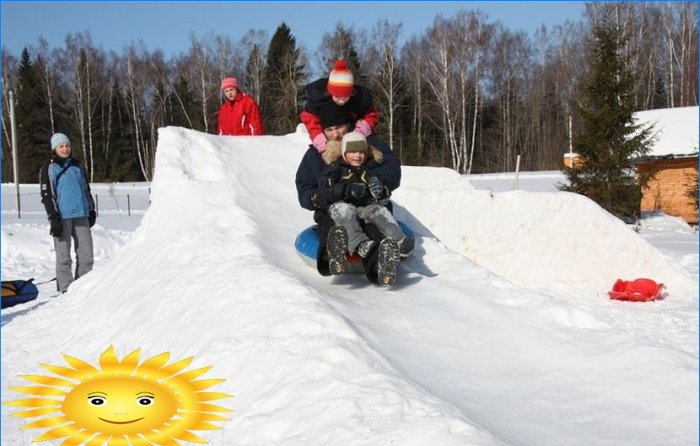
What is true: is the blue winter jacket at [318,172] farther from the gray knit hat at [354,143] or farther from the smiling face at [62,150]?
the smiling face at [62,150]

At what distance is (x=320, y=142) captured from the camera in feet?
17.2

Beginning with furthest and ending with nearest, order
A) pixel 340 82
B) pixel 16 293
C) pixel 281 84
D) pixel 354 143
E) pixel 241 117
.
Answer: pixel 281 84, pixel 241 117, pixel 16 293, pixel 340 82, pixel 354 143

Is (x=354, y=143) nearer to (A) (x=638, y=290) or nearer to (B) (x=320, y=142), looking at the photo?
(B) (x=320, y=142)

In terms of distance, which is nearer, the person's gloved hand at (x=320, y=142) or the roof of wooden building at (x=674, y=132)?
the person's gloved hand at (x=320, y=142)

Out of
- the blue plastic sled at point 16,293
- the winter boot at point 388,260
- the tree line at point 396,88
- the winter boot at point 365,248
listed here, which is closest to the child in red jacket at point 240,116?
the blue plastic sled at point 16,293

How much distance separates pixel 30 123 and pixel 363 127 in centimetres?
3859

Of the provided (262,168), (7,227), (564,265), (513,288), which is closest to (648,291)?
(564,265)

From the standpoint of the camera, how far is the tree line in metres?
34.5

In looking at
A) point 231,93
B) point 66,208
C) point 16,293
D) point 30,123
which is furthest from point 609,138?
point 30,123

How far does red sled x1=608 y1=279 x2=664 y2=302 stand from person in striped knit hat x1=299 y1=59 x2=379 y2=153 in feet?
8.62

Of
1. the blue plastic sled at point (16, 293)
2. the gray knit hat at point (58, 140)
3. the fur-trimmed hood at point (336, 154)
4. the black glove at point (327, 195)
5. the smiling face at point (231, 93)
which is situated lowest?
the blue plastic sled at point (16, 293)

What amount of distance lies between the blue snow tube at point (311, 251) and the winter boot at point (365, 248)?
122mm

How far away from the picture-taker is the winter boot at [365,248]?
4.51 metres

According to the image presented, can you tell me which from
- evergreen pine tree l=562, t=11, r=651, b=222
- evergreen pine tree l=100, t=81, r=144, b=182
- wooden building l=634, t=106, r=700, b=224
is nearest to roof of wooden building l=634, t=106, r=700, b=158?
wooden building l=634, t=106, r=700, b=224
